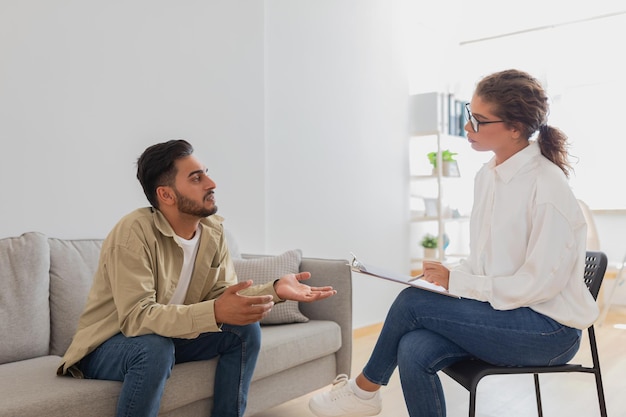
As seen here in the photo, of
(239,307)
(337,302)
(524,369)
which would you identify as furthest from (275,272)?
(524,369)

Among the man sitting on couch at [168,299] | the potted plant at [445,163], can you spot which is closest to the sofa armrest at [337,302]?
the man sitting on couch at [168,299]

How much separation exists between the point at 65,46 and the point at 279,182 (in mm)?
1432

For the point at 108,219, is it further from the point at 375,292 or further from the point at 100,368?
the point at 375,292

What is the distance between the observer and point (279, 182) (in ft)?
11.9

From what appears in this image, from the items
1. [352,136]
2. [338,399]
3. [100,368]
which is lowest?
[338,399]

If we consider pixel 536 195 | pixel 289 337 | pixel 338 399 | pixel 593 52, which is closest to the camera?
pixel 536 195

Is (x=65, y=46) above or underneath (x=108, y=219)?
above

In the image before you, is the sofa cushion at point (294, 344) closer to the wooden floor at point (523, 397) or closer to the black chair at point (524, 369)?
the wooden floor at point (523, 397)

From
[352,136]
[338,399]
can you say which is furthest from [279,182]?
[338,399]

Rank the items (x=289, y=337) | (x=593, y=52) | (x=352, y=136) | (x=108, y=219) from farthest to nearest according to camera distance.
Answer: (x=593, y=52) < (x=352, y=136) < (x=108, y=219) < (x=289, y=337)

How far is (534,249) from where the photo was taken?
5.33ft

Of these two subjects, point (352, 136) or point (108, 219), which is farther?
point (352, 136)

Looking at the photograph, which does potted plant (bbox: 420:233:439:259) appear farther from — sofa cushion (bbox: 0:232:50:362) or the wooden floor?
sofa cushion (bbox: 0:232:50:362)

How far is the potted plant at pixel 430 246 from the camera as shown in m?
4.81
